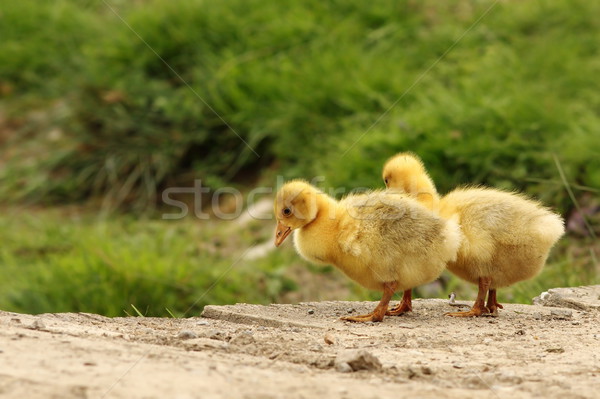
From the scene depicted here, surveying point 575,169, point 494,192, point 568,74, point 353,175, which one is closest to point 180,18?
point 353,175

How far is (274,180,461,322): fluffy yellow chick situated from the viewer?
435 centimetres

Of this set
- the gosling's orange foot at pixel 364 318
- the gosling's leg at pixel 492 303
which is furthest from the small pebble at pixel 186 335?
the gosling's leg at pixel 492 303

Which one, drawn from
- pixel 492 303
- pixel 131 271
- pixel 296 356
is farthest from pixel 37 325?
pixel 131 271

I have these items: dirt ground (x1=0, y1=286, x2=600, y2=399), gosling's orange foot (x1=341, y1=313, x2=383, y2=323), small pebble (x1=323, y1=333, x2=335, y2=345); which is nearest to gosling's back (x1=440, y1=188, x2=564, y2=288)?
dirt ground (x1=0, y1=286, x2=600, y2=399)

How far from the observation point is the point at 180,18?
9922 millimetres

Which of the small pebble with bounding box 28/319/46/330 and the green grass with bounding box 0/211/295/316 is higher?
the small pebble with bounding box 28/319/46/330

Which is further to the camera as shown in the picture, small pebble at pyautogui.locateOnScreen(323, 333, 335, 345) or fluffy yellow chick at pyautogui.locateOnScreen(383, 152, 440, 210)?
fluffy yellow chick at pyautogui.locateOnScreen(383, 152, 440, 210)

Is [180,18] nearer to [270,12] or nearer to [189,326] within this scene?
[270,12]

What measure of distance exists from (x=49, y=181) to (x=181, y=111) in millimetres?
1640

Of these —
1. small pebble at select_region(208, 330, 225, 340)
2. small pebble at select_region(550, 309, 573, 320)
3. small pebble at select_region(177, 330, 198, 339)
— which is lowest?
small pebble at select_region(208, 330, 225, 340)

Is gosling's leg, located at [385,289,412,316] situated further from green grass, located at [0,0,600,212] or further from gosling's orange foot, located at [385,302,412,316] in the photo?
green grass, located at [0,0,600,212]

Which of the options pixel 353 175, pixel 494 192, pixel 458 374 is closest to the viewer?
pixel 458 374

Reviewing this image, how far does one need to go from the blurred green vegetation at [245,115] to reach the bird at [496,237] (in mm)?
1839

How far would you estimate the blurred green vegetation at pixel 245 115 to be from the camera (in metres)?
7.14
